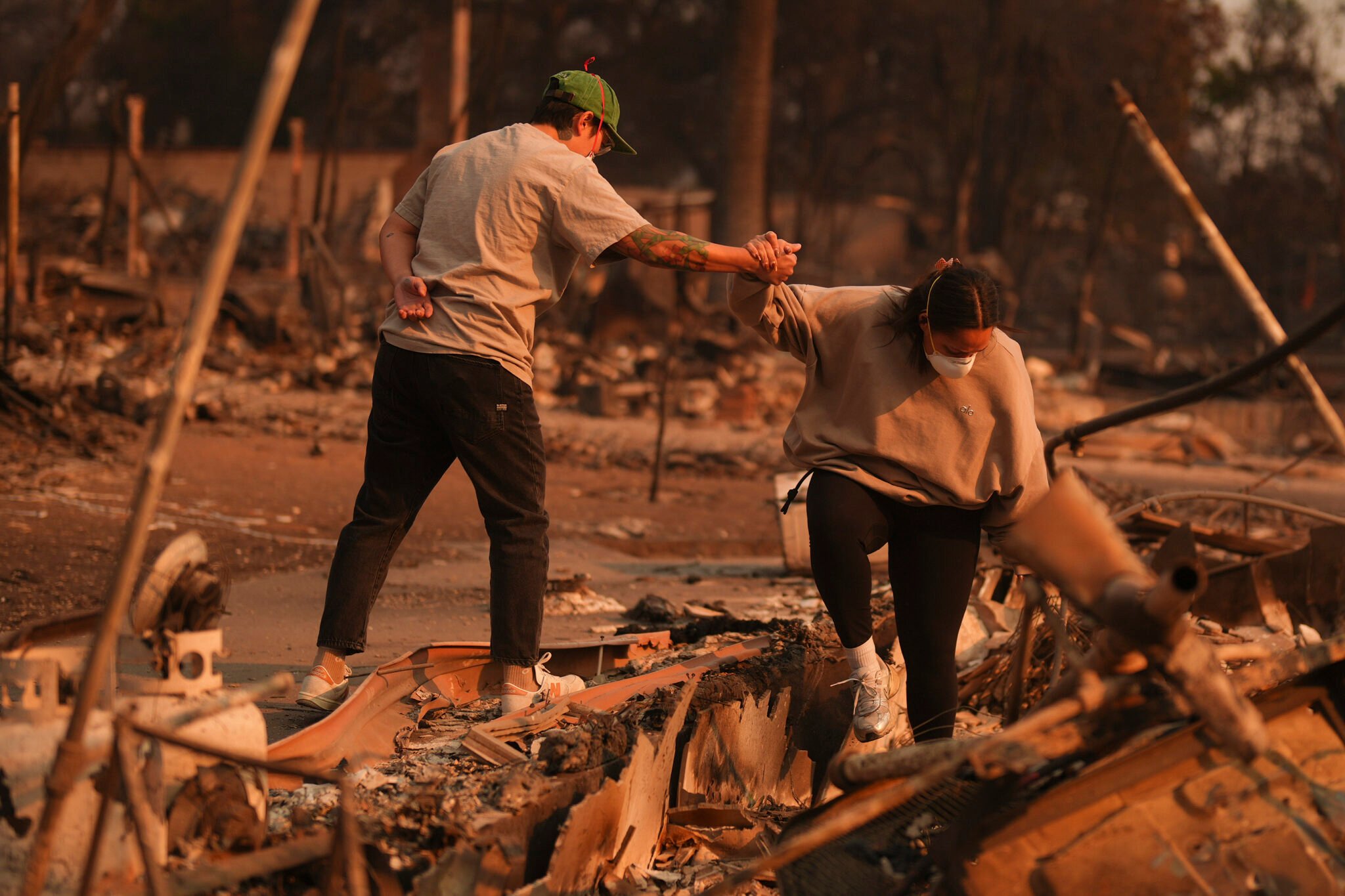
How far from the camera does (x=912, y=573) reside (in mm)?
3166

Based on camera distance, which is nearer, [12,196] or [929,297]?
[929,297]

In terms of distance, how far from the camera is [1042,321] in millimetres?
28812

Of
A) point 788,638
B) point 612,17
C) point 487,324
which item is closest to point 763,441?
point 788,638

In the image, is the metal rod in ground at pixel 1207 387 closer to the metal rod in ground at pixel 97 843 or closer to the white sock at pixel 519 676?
the white sock at pixel 519 676

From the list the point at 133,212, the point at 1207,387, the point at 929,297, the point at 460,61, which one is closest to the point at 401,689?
the point at 929,297

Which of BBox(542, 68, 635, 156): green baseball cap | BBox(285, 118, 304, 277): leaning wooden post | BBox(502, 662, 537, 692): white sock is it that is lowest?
BBox(502, 662, 537, 692): white sock

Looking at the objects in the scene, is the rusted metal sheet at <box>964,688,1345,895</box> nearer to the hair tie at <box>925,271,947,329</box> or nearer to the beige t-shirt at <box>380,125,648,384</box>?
the hair tie at <box>925,271,947,329</box>

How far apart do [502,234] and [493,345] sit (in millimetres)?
284

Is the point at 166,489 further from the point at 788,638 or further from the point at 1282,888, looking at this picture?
the point at 1282,888

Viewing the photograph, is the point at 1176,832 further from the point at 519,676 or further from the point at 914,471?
the point at 519,676

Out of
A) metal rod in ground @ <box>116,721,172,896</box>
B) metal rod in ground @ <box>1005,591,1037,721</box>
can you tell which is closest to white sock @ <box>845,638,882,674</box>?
metal rod in ground @ <box>1005,591,1037,721</box>

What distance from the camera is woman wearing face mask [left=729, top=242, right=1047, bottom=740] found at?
10.2ft

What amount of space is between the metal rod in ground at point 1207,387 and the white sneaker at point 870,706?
1031mm

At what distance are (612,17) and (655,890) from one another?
97.2 ft
